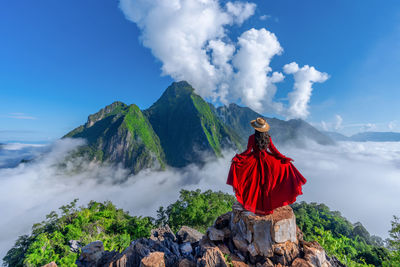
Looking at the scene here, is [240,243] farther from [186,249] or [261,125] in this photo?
[261,125]

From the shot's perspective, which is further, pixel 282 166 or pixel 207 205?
pixel 207 205

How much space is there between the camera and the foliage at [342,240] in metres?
11.5

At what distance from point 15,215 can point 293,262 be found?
234842mm

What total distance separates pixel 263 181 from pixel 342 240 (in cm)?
1689

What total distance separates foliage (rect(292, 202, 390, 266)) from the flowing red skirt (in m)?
7.89

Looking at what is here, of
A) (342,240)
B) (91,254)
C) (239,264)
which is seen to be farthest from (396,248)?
(91,254)

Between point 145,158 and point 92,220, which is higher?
point 145,158

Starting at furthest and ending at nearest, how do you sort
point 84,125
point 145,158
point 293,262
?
point 84,125, point 145,158, point 293,262

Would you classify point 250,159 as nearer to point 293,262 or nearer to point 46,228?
point 293,262

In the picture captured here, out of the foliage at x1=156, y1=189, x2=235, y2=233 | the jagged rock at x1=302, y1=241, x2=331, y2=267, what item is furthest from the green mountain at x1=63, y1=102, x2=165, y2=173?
the jagged rock at x1=302, y1=241, x2=331, y2=267

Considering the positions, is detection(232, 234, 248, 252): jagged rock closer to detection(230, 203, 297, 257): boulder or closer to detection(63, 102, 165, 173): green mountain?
detection(230, 203, 297, 257): boulder

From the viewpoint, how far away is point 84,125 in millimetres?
189000

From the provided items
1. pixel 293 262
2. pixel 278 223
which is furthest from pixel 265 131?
pixel 293 262

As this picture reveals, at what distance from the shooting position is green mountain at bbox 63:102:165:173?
159625mm
